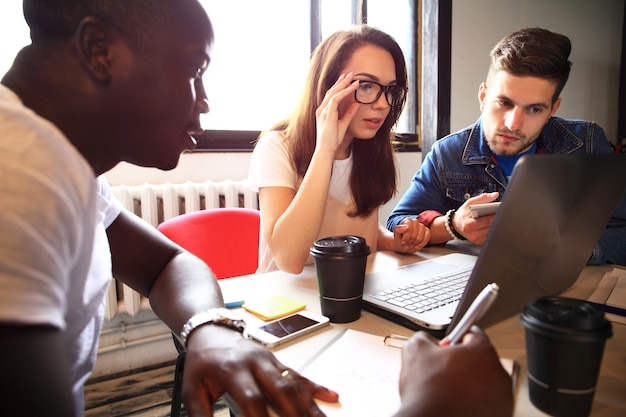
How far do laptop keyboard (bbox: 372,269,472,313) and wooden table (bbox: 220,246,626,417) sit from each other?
5cm

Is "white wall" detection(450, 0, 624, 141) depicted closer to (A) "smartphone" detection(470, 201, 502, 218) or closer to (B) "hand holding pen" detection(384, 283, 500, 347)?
(A) "smartphone" detection(470, 201, 502, 218)

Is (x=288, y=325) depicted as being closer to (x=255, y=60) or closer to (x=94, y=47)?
(x=94, y=47)

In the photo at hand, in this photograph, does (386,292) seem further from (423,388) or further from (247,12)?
(247,12)

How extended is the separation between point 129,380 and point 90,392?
6.3 inches

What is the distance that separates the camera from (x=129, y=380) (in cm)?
188

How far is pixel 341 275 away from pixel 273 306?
0.51 feet

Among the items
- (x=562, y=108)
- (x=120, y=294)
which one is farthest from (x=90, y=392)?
(x=562, y=108)

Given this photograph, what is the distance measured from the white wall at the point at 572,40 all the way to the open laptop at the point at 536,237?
220cm

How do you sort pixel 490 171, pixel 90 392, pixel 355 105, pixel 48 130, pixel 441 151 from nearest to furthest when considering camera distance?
pixel 48 130, pixel 355 105, pixel 490 171, pixel 441 151, pixel 90 392

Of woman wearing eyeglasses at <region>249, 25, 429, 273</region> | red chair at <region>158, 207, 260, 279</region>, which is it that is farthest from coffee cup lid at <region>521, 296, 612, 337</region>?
red chair at <region>158, 207, 260, 279</region>

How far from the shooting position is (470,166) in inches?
60.7

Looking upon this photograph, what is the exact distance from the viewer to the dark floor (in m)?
1.61

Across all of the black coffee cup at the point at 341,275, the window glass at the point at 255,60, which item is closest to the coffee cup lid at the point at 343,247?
the black coffee cup at the point at 341,275

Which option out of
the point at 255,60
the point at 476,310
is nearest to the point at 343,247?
the point at 476,310
